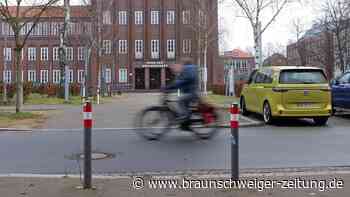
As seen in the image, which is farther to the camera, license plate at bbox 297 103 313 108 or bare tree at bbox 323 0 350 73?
bare tree at bbox 323 0 350 73

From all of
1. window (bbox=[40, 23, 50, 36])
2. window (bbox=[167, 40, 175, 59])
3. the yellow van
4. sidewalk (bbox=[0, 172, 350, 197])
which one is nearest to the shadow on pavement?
the yellow van

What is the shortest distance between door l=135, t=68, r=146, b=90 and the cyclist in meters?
68.4

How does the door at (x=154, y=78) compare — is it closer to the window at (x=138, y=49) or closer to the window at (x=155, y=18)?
the window at (x=138, y=49)

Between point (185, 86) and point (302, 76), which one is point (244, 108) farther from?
point (185, 86)

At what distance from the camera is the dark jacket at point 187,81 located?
1048 centimetres

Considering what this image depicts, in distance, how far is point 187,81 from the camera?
34.7ft

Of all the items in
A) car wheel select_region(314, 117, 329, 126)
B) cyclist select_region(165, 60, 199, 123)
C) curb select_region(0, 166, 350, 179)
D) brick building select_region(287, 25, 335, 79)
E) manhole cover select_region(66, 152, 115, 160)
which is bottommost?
curb select_region(0, 166, 350, 179)

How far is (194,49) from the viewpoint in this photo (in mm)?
76750

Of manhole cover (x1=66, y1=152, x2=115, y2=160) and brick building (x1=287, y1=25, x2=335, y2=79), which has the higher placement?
brick building (x1=287, y1=25, x2=335, y2=79)

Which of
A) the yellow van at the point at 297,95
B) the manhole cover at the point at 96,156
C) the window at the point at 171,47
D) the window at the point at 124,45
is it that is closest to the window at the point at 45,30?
the window at the point at 124,45

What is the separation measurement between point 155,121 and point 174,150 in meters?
1.42

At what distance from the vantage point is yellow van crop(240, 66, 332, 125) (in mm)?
13234

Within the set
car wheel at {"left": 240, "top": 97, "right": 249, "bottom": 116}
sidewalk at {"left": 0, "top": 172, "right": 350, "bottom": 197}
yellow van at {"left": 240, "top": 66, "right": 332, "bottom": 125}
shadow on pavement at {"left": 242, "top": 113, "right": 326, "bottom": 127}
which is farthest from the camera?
car wheel at {"left": 240, "top": 97, "right": 249, "bottom": 116}

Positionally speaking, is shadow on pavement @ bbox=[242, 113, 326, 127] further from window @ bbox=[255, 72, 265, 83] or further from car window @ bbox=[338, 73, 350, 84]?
car window @ bbox=[338, 73, 350, 84]
